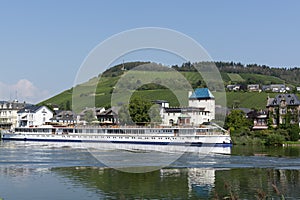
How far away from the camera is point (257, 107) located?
110m

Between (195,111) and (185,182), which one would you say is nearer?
(185,182)

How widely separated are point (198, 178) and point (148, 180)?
3.17m

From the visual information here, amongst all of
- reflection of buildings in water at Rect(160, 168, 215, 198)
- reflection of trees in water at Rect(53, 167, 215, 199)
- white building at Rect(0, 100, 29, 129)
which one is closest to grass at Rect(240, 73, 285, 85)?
white building at Rect(0, 100, 29, 129)

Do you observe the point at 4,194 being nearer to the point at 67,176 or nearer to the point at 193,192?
the point at 67,176

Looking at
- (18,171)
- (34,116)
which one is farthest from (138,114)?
(18,171)

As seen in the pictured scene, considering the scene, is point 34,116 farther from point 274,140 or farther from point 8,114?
point 274,140

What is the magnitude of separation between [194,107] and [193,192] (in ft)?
231

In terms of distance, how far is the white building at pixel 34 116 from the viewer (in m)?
107

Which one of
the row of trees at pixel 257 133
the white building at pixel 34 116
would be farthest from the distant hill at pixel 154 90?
the row of trees at pixel 257 133

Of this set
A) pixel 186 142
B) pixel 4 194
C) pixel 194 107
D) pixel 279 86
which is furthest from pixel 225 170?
pixel 279 86

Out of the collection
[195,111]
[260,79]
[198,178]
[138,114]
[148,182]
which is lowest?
[148,182]

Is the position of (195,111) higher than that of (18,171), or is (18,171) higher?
(195,111)

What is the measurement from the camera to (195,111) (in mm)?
94125

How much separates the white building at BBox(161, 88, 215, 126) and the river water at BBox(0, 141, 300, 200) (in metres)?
50.9
